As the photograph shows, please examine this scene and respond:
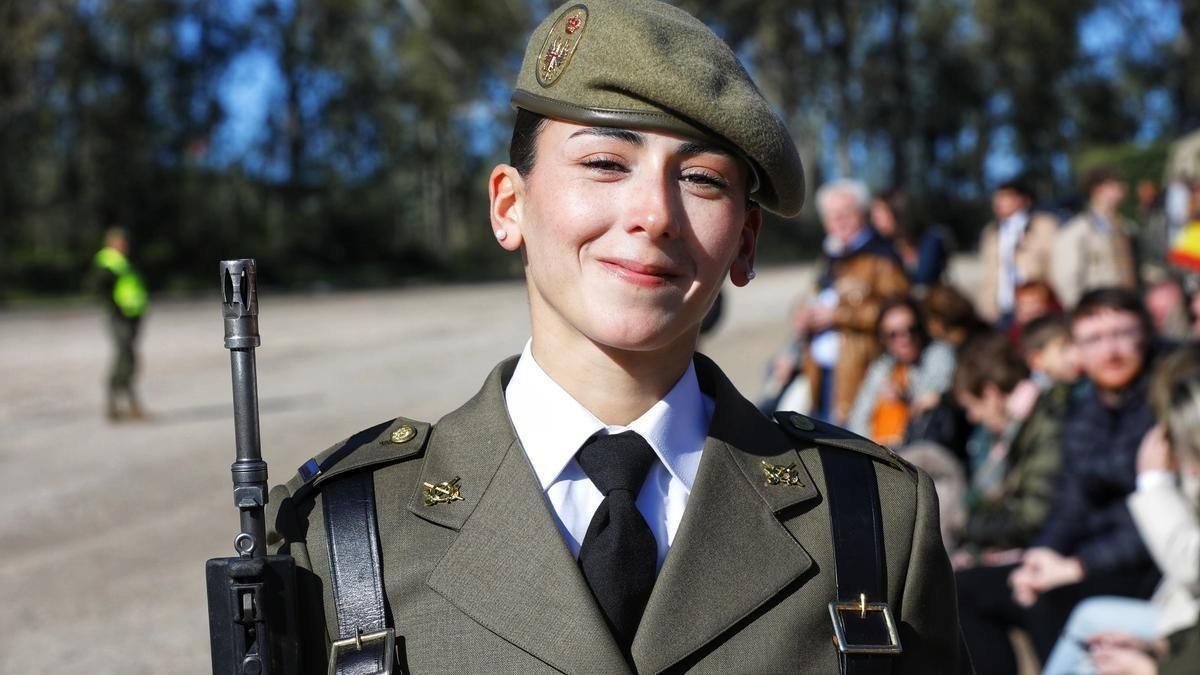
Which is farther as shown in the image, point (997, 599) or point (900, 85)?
point (900, 85)

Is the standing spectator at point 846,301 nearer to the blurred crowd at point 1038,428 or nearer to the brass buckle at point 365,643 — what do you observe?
the blurred crowd at point 1038,428

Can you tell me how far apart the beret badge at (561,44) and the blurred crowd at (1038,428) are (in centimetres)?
261

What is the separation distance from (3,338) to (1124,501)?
19780mm

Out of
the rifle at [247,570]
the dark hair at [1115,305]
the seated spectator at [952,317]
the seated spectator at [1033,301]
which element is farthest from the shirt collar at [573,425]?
the seated spectator at [1033,301]

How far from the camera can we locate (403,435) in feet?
6.40

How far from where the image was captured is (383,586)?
68.9 inches

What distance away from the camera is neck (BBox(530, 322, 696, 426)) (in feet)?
6.05

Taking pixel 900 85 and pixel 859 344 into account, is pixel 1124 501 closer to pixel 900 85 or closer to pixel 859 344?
pixel 859 344

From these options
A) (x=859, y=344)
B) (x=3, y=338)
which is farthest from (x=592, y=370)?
(x=3, y=338)

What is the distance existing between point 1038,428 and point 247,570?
4171mm

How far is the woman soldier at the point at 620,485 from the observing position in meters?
1.74

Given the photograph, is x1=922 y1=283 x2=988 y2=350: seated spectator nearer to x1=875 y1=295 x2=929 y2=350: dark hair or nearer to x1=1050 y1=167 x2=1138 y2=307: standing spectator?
x1=875 y1=295 x2=929 y2=350: dark hair

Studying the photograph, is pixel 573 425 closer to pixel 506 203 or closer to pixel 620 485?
pixel 620 485

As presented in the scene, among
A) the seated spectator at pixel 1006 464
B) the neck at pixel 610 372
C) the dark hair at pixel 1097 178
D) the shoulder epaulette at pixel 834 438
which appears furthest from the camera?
the dark hair at pixel 1097 178
